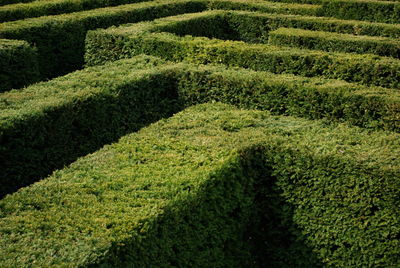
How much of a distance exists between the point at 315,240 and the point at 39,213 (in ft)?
13.2

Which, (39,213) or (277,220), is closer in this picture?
(39,213)

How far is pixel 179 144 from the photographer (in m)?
7.07

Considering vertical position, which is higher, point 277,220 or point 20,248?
point 20,248

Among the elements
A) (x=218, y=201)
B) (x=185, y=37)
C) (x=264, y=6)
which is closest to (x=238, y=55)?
(x=185, y=37)

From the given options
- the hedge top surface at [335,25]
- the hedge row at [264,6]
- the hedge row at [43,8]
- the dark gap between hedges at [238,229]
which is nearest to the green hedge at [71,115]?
the dark gap between hedges at [238,229]

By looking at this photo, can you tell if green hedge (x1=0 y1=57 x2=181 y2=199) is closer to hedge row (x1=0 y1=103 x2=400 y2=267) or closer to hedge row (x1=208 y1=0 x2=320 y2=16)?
hedge row (x1=0 y1=103 x2=400 y2=267)

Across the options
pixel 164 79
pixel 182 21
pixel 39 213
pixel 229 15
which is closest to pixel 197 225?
pixel 39 213

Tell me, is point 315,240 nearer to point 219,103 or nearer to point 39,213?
point 219,103

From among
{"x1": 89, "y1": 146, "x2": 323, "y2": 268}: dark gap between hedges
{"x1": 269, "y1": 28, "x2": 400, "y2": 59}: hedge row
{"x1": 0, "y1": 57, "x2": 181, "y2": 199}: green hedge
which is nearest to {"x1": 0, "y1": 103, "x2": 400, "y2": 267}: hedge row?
{"x1": 89, "y1": 146, "x2": 323, "y2": 268}: dark gap between hedges

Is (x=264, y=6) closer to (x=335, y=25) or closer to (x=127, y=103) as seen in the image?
(x=335, y=25)

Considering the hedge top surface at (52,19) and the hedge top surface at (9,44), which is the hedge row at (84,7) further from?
the hedge top surface at (9,44)

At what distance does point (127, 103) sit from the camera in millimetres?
9633

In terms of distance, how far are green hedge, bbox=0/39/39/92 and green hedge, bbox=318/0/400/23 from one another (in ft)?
40.1

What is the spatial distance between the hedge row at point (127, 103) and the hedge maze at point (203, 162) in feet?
0.08
